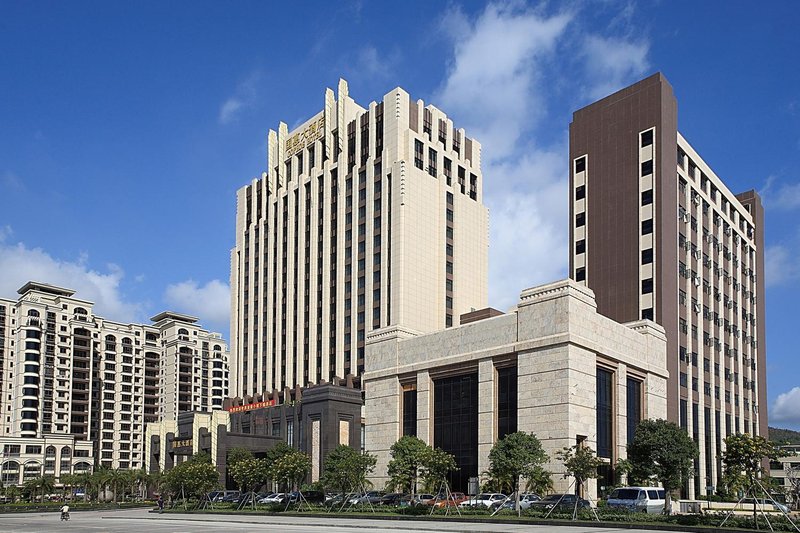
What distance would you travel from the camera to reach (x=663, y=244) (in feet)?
266

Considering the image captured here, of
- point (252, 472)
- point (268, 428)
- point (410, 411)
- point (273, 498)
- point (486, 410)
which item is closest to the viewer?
point (486, 410)

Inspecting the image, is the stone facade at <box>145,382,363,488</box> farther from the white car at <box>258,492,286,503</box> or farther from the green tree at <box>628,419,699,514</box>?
the green tree at <box>628,419,699,514</box>

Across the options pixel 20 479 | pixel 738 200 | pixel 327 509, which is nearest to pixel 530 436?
pixel 327 509

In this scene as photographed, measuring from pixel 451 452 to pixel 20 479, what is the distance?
4486 inches

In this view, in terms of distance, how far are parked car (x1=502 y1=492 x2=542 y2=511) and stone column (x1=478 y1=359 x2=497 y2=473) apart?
9637 mm

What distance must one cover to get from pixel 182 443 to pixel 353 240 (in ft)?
115

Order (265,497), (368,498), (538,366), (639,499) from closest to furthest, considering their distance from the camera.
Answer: (639,499) → (368,498) → (538,366) → (265,497)

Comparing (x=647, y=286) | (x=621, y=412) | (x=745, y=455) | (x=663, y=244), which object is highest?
(x=663, y=244)

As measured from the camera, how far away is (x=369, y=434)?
79562 millimetres

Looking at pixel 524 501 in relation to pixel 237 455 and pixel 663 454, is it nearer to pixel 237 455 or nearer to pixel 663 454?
pixel 663 454

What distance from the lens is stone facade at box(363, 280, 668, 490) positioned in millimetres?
62344

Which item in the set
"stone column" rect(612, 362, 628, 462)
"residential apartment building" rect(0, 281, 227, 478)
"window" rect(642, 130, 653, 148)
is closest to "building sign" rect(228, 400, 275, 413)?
"stone column" rect(612, 362, 628, 462)

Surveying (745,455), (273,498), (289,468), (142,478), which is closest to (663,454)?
(745,455)

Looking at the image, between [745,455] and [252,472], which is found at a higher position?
[745,455]
